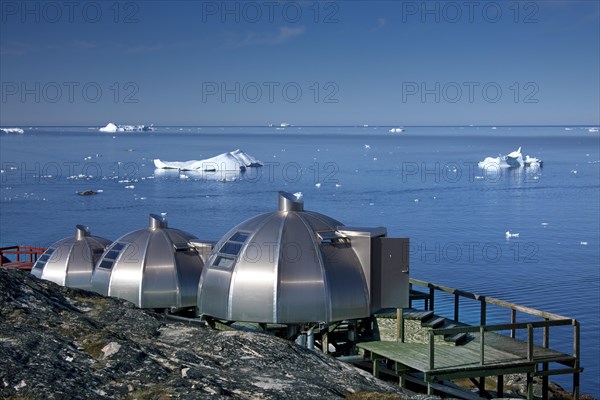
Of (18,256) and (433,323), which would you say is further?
(18,256)

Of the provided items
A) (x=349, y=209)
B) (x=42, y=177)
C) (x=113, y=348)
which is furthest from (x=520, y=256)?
(x=42, y=177)

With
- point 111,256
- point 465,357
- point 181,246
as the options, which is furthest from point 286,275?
point 111,256

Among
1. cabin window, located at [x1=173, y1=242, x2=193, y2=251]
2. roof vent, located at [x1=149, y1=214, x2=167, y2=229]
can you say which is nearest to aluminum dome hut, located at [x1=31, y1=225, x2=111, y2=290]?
roof vent, located at [x1=149, y1=214, x2=167, y2=229]

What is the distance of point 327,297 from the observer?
1938 cm

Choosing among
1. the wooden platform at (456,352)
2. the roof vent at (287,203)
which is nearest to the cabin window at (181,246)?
the roof vent at (287,203)

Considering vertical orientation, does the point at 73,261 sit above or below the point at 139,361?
below

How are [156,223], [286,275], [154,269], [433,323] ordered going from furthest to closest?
[156,223]
[154,269]
[433,323]
[286,275]

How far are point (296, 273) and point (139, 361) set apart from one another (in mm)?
14037

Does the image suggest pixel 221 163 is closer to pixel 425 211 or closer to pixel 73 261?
pixel 425 211

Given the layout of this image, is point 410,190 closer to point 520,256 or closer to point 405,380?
point 520,256

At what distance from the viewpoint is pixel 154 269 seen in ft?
79.8

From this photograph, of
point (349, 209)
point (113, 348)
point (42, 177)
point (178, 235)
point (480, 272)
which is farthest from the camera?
point (42, 177)

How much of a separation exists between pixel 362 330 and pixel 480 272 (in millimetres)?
34286

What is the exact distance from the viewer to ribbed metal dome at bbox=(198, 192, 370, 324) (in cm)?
1938
